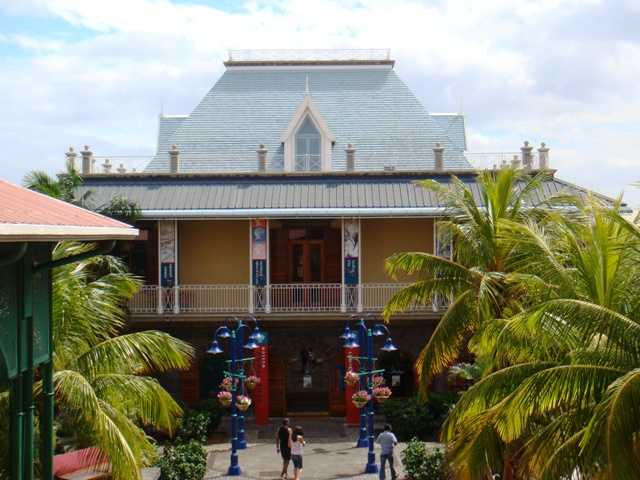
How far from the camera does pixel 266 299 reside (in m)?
24.4

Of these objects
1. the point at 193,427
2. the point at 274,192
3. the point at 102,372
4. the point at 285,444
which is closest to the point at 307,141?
the point at 274,192

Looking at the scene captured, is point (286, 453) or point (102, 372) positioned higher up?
point (102, 372)

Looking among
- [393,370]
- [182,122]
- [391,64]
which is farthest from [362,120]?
[393,370]

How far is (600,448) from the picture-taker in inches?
333

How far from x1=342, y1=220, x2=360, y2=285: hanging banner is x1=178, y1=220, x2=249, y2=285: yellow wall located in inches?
120

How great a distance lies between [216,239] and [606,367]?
18051 mm

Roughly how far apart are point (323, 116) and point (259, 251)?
704 cm

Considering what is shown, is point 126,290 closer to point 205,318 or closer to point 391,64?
point 205,318

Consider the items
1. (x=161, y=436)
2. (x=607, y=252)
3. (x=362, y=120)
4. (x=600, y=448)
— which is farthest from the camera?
(x=362, y=120)

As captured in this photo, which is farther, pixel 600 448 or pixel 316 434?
pixel 316 434

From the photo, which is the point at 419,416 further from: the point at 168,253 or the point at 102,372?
the point at 102,372

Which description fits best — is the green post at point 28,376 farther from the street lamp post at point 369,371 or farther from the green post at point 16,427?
the street lamp post at point 369,371

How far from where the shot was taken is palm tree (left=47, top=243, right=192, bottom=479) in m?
11.1

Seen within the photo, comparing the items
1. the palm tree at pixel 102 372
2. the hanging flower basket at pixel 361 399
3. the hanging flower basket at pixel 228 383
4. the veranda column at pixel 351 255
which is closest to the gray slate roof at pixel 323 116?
the veranda column at pixel 351 255
